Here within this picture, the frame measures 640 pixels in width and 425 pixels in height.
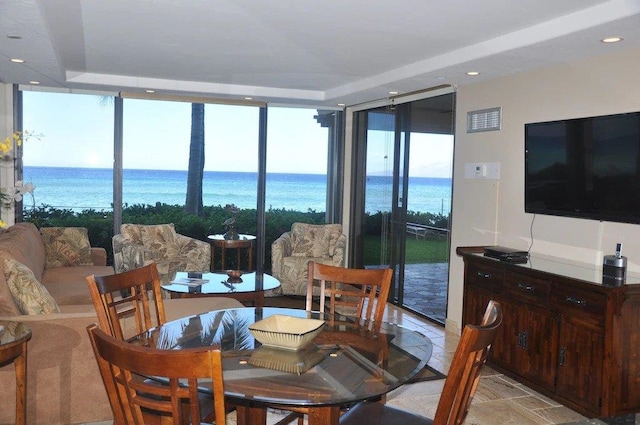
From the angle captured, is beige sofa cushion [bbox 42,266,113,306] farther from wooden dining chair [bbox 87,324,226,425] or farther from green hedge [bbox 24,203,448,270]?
wooden dining chair [bbox 87,324,226,425]

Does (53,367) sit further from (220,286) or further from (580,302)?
(580,302)

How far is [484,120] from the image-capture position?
17.9 feet

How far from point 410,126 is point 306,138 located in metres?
1.92

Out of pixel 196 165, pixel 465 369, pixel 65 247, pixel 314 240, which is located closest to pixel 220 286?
pixel 65 247

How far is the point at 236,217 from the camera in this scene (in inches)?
318

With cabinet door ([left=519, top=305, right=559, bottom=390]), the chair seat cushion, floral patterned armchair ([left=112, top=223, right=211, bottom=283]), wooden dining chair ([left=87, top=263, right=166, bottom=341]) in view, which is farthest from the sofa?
floral patterned armchair ([left=112, top=223, right=211, bottom=283])

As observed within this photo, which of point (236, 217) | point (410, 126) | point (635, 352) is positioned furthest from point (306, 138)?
point (635, 352)

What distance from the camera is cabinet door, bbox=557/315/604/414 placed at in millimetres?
3672

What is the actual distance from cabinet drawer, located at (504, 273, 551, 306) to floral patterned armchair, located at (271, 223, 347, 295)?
293 centimetres

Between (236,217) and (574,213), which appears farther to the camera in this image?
(236,217)

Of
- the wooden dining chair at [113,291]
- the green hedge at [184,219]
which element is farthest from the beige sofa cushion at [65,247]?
the wooden dining chair at [113,291]

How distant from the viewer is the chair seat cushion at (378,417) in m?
2.39

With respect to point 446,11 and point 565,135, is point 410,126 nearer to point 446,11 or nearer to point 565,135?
point 565,135

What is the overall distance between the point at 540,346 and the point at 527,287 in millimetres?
408
